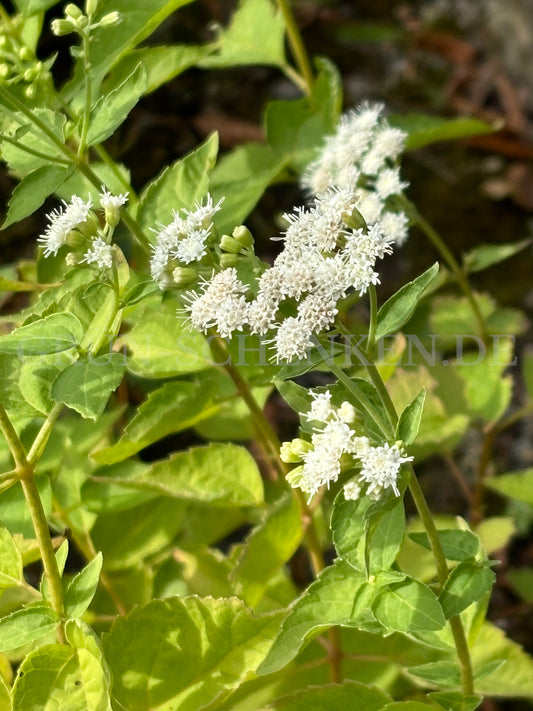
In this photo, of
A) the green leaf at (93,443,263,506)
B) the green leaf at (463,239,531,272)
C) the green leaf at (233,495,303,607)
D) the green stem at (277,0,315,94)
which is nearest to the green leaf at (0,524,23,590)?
the green leaf at (93,443,263,506)

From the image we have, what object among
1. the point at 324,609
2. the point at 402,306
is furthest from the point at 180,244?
the point at 324,609

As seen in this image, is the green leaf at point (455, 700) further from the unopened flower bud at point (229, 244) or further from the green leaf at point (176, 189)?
the green leaf at point (176, 189)

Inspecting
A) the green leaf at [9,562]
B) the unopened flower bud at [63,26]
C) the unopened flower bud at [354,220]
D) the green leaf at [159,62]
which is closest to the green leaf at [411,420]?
the unopened flower bud at [354,220]

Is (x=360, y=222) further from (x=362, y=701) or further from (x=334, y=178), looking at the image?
(x=362, y=701)

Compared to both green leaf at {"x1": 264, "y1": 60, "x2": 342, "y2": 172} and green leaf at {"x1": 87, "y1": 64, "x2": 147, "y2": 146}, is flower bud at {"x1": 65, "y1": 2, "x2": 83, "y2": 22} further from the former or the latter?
green leaf at {"x1": 264, "y1": 60, "x2": 342, "y2": 172}

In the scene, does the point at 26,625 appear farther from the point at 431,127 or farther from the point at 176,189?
the point at 431,127

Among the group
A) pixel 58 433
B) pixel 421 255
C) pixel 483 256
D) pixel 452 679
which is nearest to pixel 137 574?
pixel 58 433
